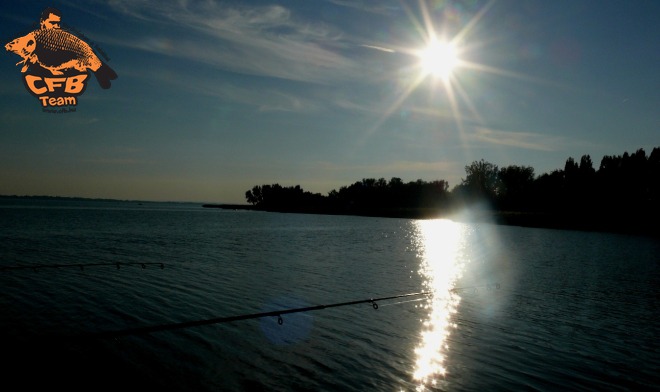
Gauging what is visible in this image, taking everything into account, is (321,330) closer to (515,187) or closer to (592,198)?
(592,198)

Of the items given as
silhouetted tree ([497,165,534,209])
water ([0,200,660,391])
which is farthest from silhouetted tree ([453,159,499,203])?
water ([0,200,660,391])

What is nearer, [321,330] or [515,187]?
[321,330]

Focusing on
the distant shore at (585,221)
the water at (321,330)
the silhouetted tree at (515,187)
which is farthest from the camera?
the silhouetted tree at (515,187)

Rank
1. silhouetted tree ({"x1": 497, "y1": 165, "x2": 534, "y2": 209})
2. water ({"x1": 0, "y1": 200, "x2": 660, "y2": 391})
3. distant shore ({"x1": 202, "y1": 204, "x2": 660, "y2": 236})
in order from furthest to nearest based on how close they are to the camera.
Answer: silhouetted tree ({"x1": 497, "y1": 165, "x2": 534, "y2": 209})
distant shore ({"x1": 202, "y1": 204, "x2": 660, "y2": 236})
water ({"x1": 0, "y1": 200, "x2": 660, "y2": 391})

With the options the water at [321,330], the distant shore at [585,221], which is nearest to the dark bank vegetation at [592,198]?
the distant shore at [585,221]

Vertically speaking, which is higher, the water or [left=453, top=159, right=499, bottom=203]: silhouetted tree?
[left=453, top=159, right=499, bottom=203]: silhouetted tree

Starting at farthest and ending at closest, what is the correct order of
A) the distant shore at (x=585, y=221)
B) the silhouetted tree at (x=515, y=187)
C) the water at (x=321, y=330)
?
the silhouetted tree at (x=515, y=187)
the distant shore at (x=585, y=221)
the water at (x=321, y=330)

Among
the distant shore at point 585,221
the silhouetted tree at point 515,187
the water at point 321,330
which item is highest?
the silhouetted tree at point 515,187

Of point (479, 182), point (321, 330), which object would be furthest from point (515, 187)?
point (321, 330)

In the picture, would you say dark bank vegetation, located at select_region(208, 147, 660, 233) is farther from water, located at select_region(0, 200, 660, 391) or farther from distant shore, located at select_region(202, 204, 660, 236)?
water, located at select_region(0, 200, 660, 391)

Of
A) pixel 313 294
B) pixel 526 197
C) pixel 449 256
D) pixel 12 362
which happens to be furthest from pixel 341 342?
pixel 526 197

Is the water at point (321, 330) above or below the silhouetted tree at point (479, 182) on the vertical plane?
below

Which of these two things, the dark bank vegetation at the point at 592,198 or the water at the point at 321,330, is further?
the dark bank vegetation at the point at 592,198

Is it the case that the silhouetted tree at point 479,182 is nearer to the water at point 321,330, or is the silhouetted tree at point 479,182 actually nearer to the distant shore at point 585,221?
the distant shore at point 585,221
